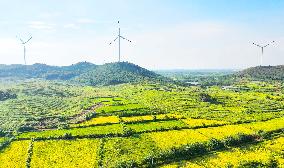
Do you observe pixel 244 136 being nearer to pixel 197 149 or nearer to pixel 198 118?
pixel 197 149

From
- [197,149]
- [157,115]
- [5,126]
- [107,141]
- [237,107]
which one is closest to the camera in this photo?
[197,149]

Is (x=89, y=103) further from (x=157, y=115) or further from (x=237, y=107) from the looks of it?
(x=237, y=107)

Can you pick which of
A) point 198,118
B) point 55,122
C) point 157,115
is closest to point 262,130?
point 198,118

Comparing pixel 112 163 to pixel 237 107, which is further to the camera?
pixel 237 107

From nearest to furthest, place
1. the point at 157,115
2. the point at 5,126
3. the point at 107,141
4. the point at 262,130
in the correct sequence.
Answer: the point at 107,141 → the point at 262,130 → the point at 5,126 → the point at 157,115

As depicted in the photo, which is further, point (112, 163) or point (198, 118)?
point (198, 118)

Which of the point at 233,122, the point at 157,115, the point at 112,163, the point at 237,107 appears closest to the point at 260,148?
the point at 233,122
